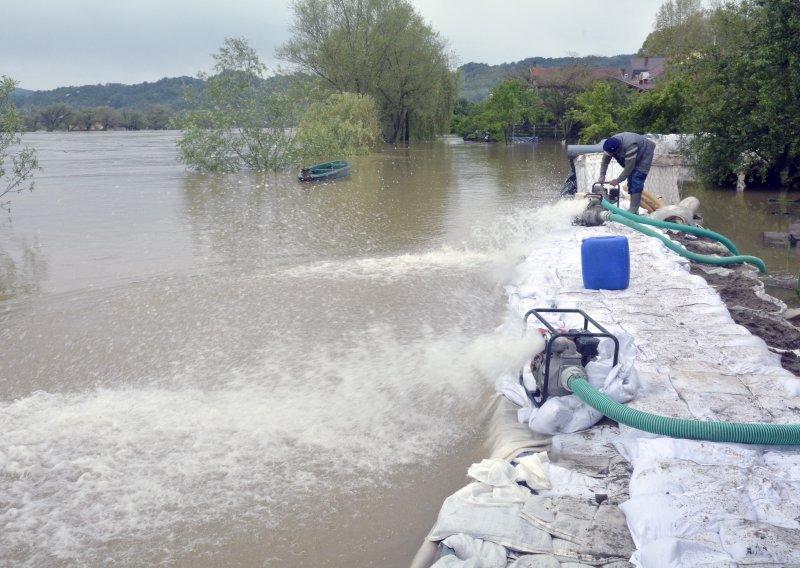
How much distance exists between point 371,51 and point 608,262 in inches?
1386

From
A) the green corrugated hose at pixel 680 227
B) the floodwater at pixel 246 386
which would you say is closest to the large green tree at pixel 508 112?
the floodwater at pixel 246 386

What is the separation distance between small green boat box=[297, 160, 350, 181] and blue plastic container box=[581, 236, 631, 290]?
13.7 meters

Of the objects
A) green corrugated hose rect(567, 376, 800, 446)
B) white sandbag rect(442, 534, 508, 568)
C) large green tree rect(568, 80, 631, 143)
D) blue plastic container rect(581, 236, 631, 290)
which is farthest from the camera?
large green tree rect(568, 80, 631, 143)

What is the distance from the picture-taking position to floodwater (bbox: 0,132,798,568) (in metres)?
3.49

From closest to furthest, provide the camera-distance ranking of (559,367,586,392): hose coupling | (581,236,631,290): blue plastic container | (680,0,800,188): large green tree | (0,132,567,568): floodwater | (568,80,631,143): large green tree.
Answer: (0,132,567,568): floodwater
(559,367,586,392): hose coupling
(581,236,631,290): blue plastic container
(680,0,800,188): large green tree
(568,80,631,143): large green tree

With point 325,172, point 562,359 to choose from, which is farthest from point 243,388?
point 325,172

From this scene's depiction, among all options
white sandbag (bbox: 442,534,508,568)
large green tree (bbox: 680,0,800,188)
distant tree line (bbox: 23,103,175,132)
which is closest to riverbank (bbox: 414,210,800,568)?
white sandbag (bbox: 442,534,508,568)

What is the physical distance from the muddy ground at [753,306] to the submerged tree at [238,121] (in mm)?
15860

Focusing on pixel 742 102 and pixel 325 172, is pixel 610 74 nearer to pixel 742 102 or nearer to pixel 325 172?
pixel 325 172

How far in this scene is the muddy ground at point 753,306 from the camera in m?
5.16

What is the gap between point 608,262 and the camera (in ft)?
20.5

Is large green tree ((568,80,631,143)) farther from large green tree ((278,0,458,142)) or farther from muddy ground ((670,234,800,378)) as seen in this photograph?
muddy ground ((670,234,800,378))

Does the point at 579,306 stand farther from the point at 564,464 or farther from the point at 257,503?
the point at 257,503

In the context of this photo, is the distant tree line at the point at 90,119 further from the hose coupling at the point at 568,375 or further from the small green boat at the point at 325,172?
the hose coupling at the point at 568,375
